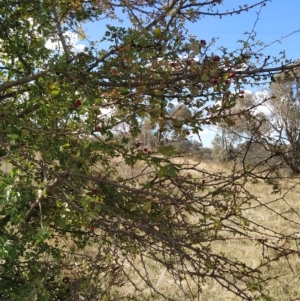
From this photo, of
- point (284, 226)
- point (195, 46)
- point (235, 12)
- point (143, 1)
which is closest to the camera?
point (195, 46)

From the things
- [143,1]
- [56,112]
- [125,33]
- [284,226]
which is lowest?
[56,112]

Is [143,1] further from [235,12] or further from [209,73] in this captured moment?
[209,73]

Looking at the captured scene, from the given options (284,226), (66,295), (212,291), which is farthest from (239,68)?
(284,226)

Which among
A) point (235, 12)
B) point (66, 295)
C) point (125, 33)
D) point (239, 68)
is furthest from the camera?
point (66, 295)

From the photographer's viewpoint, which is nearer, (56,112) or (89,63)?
(56,112)

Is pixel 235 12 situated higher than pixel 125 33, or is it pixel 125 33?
pixel 235 12

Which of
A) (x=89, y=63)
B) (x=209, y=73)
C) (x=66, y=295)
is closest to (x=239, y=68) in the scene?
(x=209, y=73)

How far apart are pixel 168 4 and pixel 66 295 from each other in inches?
94.3

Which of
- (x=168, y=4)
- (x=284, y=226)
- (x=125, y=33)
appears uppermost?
(x=284, y=226)

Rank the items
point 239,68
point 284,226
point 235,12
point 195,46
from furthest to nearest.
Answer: point 284,226, point 235,12, point 239,68, point 195,46

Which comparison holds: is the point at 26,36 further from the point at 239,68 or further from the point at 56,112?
the point at 239,68

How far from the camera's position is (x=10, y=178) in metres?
1.98

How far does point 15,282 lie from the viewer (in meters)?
3.09

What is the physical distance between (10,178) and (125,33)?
102 centimetres
